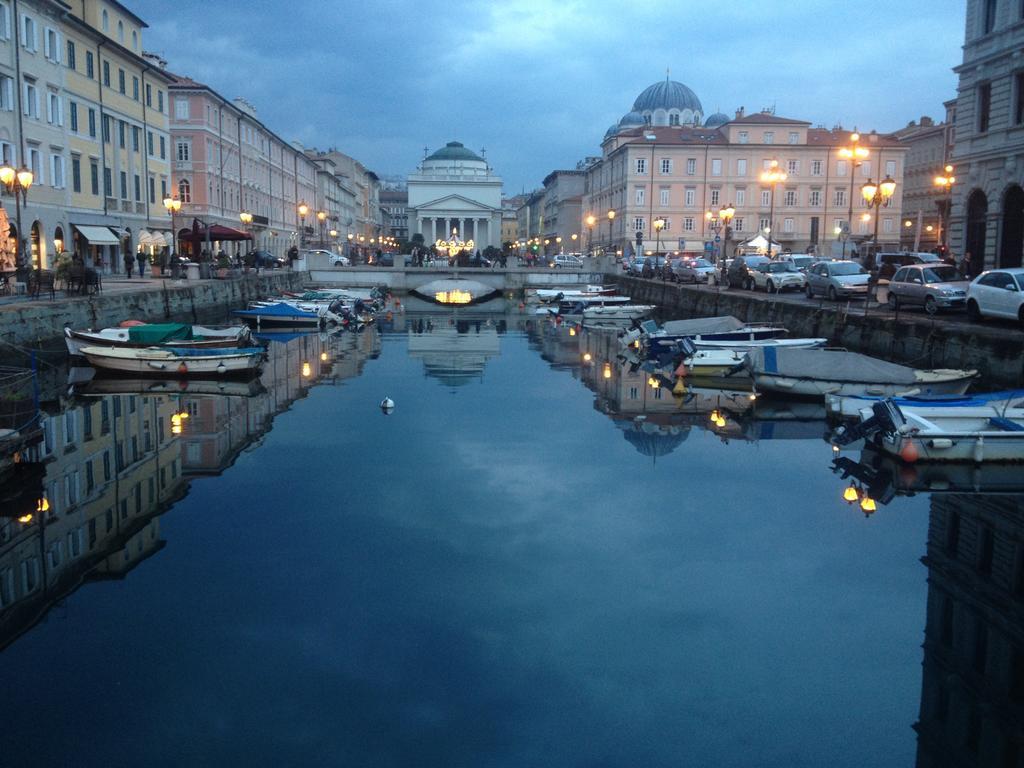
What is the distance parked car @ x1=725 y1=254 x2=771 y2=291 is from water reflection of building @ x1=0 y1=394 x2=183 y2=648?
32.4m

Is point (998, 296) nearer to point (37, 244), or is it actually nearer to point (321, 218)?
point (37, 244)

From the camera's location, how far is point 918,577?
1142 centimetres

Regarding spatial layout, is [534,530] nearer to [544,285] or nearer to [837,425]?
[837,425]

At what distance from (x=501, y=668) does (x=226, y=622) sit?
2.97 meters

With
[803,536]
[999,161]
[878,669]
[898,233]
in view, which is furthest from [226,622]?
[898,233]

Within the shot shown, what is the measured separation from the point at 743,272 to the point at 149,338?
30.0 meters

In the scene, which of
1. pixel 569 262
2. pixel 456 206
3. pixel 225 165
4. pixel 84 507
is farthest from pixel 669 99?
pixel 84 507

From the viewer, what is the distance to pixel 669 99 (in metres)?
119

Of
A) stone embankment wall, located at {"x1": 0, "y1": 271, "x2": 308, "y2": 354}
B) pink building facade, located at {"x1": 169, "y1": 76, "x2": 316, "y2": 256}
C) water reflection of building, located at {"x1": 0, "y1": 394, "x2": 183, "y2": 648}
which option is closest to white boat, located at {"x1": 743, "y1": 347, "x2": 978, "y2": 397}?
water reflection of building, located at {"x1": 0, "y1": 394, "x2": 183, "y2": 648}

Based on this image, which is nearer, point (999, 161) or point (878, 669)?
point (878, 669)

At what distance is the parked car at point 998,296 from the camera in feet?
77.2

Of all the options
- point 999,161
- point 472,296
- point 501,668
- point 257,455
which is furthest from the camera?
point 472,296

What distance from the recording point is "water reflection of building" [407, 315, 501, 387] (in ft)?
98.6

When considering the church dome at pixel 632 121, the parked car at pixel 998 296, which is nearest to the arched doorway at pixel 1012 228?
the parked car at pixel 998 296
